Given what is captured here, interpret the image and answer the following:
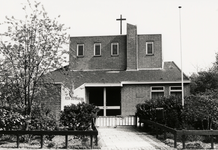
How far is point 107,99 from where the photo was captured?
106 ft

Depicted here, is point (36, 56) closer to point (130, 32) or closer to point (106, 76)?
point (106, 76)

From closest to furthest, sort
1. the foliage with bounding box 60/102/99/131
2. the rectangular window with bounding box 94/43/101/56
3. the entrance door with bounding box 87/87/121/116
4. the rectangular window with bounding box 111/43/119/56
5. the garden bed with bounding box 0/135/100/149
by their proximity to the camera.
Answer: the garden bed with bounding box 0/135/100/149 < the foliage with bounding box 60/102/99/131 < the entrance door with bounding box 87/87/121/116 < the rectangular window with bounding box 111/43/119/56 < the rectangular window with bounding box 94/43/101/56

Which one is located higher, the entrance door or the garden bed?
the entrance door

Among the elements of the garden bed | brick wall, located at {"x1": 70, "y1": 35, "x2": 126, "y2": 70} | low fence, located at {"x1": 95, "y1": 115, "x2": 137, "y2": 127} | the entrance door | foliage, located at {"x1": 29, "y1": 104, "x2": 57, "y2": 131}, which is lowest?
the garden bed

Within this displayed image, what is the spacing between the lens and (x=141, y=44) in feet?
115

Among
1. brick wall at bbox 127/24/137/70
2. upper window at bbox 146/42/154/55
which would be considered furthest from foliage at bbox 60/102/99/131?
upper window at bbox 146/42/154/55

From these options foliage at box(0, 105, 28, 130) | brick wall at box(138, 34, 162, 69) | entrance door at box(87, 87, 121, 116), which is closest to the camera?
foliage at box(0, 105, 28, 130)

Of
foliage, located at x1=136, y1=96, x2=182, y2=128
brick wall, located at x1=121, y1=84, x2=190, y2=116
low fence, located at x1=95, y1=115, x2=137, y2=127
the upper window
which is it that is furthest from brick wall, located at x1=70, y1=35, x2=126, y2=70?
foliage, located at x1=136, y1=96, x2=182, y2=128

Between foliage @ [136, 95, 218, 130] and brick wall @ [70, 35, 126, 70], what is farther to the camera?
brick wall @ [70, 35, 126, 70]

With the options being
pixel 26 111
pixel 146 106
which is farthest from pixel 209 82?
pixel 26 111

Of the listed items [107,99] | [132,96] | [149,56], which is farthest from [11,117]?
[149,56]

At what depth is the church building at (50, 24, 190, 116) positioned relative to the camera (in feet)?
97.8

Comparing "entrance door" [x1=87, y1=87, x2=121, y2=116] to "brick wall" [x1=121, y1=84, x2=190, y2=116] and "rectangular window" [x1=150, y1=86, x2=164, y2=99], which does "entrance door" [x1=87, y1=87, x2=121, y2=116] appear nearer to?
"brick wall" [x1=121, y1=84, x2=190, y2=116]

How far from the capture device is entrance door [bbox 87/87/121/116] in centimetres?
3078
